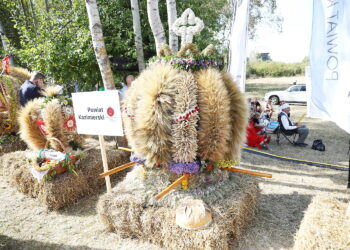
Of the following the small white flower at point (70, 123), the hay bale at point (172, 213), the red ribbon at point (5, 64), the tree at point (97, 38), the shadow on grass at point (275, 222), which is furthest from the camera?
the red ribbon at point (5, 64)

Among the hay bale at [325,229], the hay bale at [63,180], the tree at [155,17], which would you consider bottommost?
the hay bale at [63,180]

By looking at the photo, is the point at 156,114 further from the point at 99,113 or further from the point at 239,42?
the point at 239,42

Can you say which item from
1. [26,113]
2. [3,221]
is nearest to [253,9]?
[26,113]

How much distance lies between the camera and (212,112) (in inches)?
103

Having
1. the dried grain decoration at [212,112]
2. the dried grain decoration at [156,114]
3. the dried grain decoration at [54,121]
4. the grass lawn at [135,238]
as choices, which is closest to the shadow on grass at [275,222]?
the grass lawn at [135,238]

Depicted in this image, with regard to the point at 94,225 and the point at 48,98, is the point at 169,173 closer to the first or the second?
the point at 94,225

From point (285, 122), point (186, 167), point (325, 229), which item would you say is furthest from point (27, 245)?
point (285, 122)

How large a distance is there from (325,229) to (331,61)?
1.79m

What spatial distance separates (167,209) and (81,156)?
2221 millimetres

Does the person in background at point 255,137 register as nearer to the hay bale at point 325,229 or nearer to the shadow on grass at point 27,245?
the hay bale at point 325,229

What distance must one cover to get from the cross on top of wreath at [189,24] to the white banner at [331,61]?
134cm

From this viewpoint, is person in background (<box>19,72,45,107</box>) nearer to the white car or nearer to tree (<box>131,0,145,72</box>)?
tree (<box>131,0,145,72</box>)

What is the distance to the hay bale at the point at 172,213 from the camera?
8.30ft

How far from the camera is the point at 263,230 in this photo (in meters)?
3.08
